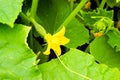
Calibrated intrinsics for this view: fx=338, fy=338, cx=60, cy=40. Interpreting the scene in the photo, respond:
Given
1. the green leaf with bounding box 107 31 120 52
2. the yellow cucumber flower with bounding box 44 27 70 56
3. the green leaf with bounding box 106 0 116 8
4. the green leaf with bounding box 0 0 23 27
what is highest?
the green leaf with bounding box 0 0 23 27

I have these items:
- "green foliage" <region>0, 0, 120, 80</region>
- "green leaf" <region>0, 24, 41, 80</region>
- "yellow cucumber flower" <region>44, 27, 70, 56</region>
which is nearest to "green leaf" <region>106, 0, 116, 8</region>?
"green foliage" <region>0, 0, 120, 80</region>

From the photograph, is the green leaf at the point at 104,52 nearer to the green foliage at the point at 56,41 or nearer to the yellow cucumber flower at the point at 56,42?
the green foliage at the point at 56,41

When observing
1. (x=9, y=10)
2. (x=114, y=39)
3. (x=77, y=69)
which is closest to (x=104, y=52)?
(x=114, y=39)

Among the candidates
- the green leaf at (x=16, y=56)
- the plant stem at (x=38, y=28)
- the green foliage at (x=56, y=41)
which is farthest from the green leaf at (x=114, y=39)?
the green leaf at (x=16, y=56)

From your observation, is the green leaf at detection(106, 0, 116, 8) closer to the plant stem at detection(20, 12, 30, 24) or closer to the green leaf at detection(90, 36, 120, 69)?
the green leaf at detection(90, 36, 120, 69)

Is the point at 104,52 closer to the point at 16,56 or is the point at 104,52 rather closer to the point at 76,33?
the point at 76,33

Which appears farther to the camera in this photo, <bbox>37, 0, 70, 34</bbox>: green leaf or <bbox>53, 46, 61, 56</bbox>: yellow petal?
<bbox>37, 0, 70, 34</bbox>: green leaf
